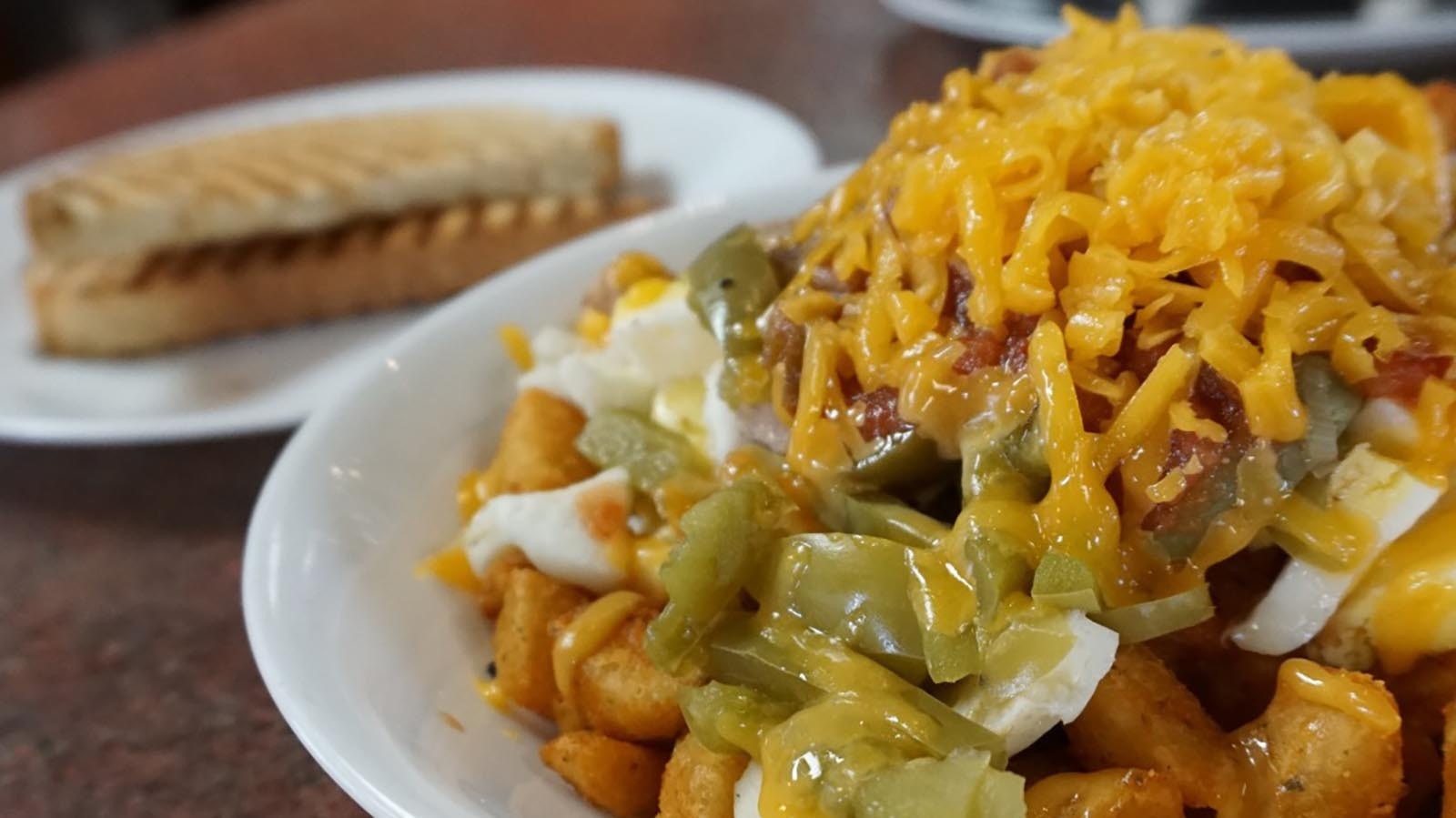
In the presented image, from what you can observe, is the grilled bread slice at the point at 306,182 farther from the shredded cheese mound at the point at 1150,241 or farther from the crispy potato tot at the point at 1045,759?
the crispy potato tot at the point at 1045,759

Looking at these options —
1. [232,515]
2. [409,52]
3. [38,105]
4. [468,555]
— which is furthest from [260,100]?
[468,555]

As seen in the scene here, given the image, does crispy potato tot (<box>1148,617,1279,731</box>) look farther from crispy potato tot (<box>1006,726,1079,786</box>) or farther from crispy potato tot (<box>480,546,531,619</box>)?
crispy potato tot (<box>480,546,531,619</box>)

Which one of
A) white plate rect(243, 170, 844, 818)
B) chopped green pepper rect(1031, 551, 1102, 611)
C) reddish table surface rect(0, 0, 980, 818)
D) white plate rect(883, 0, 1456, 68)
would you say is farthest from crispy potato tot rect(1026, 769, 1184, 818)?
white plate rect(883, 0, 1456, 68)

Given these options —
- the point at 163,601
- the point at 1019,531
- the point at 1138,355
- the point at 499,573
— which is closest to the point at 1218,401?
the point at 1138,355

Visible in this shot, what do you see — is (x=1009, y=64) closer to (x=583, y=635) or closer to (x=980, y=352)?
(x=980, y=352)

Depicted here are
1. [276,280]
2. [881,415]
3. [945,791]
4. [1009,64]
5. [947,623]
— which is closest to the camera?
[945,791]
